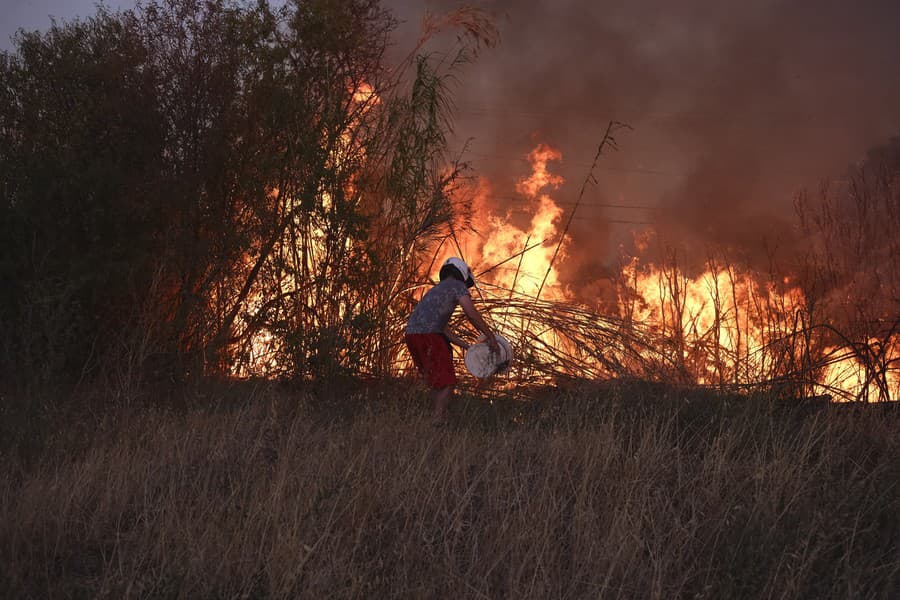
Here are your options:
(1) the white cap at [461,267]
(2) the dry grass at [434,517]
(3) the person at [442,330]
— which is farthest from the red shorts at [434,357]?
(2) the dry grass at [434,517]

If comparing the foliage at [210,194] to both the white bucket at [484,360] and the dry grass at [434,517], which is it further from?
the dry grass at [434,517]

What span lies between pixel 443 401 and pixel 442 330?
0.67 meters

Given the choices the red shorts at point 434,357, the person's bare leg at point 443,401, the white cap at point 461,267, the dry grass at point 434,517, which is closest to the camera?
the dry grass at point 434,517

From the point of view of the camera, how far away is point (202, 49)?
951cm

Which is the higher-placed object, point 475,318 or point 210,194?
point 210,194

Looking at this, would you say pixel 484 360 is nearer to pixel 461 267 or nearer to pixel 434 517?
pixel 461 267

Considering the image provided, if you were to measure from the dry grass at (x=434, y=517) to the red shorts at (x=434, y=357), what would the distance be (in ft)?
4.19

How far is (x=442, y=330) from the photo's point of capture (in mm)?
7285

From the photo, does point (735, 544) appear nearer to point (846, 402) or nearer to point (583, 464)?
point (583, 464)

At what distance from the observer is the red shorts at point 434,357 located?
282 inches

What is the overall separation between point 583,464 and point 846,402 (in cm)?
320

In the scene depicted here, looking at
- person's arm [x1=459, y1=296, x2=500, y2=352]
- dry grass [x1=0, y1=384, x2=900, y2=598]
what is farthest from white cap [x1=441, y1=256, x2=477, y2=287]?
dry grass [x1=0, y1=384, x2=900, y2=598]

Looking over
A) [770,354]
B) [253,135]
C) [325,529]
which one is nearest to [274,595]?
[325,529]

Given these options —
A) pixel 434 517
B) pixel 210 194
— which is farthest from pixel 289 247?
pixel 434 517
